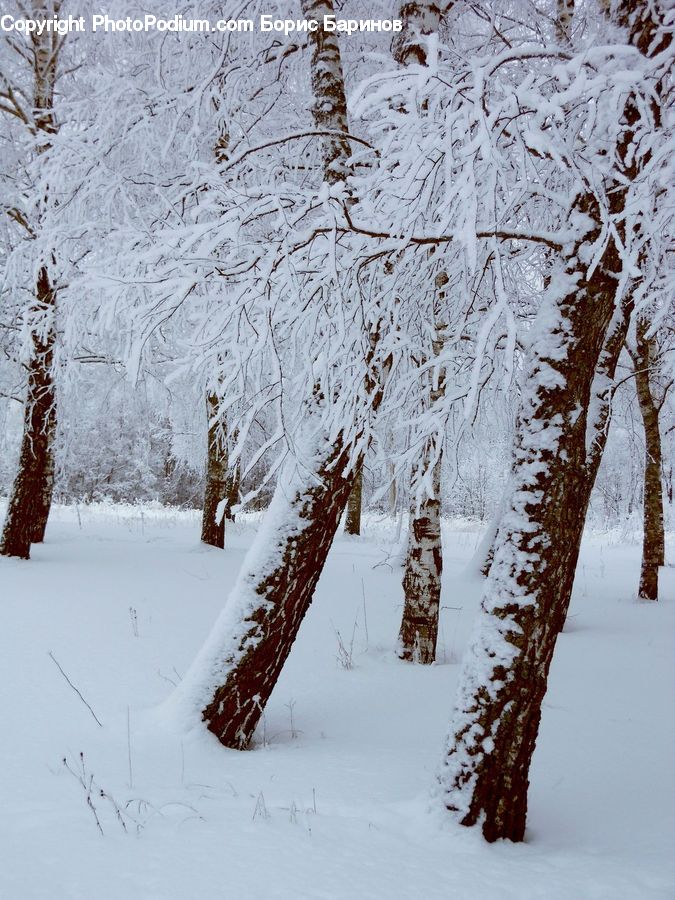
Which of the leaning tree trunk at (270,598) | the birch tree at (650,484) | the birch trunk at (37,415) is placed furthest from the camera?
the birch tree at (650,484)

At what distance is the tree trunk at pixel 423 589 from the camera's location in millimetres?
5422

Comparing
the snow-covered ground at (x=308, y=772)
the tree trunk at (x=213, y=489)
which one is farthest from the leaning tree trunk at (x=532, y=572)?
the tree trunk at (x=213, y=489)

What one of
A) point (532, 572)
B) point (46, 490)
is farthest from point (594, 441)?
point (46, 490)

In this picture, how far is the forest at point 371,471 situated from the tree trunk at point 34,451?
2116 mm

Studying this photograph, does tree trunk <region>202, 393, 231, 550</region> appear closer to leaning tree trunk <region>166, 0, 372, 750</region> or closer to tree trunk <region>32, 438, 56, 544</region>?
tree trunk <region>32, 438, 56, 544</region>

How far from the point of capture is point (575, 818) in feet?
9.70

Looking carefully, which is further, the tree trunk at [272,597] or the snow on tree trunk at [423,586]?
the snow on tree trunk at [423,586]

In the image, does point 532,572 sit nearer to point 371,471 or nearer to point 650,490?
point 371,471

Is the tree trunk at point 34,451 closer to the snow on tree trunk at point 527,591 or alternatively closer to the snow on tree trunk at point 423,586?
the snow on tree trunk at point 423,586

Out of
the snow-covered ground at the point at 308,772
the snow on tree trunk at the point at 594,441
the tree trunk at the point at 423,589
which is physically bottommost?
the snow-covered ground at the point at 308,772

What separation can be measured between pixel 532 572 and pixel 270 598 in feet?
5.18

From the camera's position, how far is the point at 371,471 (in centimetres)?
442

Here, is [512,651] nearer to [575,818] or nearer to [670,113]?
[575,818]

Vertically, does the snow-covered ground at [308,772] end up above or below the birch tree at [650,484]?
below
